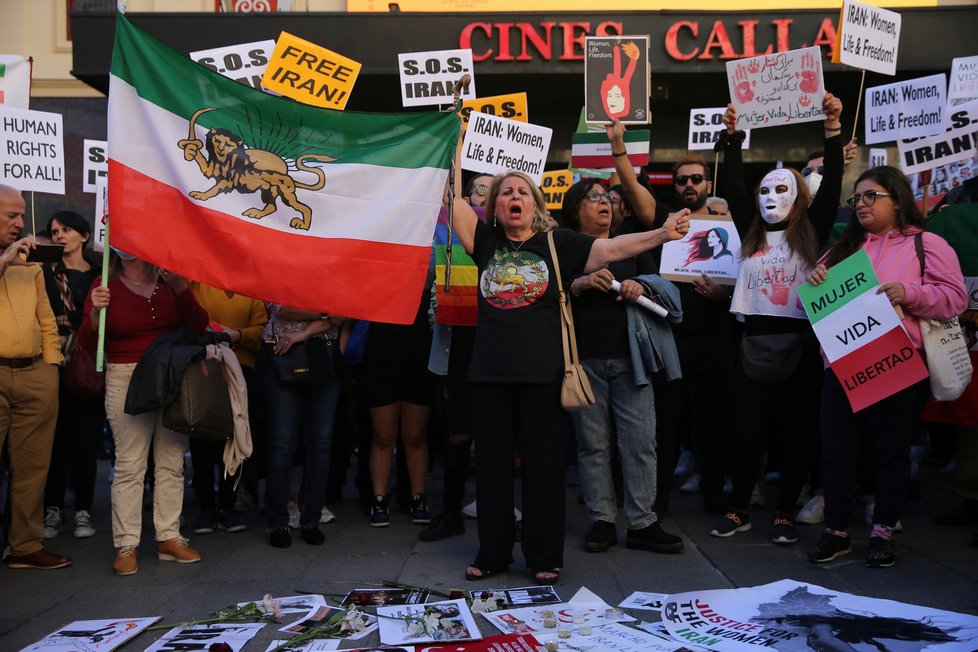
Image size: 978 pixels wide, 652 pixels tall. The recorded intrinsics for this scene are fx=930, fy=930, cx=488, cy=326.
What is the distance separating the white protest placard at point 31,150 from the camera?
271 inches

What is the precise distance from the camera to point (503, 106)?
8.14 meters

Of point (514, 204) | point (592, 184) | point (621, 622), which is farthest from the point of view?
point (592, 184)

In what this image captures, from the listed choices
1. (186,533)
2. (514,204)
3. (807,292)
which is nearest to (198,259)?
(514,204)

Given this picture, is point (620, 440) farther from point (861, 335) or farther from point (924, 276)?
point (924, 276)

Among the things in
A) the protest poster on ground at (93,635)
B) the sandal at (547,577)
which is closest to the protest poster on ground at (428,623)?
the sandal at (547,577)

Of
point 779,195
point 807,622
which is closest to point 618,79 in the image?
point 779,195

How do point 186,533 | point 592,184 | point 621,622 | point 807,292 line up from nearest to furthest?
point 621,622
point 807,292
point 592,184
point 186,533

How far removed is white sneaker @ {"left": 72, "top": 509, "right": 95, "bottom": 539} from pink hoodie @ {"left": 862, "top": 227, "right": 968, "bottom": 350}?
5268mm

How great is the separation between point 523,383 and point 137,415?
230 centimetres

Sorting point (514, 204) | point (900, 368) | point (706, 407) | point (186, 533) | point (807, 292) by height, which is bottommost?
point (186, 533)

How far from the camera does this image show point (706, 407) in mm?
6715

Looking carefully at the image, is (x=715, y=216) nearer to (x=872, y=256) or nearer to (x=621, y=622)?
(x=872, y=256)

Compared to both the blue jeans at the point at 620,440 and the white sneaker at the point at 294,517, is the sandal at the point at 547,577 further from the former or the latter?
the white sneaker at the point at 294,517

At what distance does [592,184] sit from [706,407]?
1.99 metres
